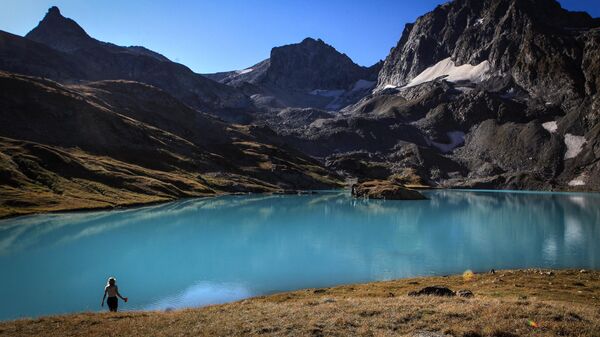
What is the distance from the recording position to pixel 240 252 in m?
58.3

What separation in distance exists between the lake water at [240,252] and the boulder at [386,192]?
2204 inches

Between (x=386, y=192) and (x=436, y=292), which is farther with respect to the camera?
(x=386, y=192)

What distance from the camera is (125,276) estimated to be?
4378 cm

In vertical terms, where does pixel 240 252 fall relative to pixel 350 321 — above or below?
below

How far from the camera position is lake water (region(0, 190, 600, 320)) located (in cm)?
3859

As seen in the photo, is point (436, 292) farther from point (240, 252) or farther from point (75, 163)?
point (75, 163)

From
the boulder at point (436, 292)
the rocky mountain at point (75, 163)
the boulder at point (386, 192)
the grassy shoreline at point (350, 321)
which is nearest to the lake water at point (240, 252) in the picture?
the grassy shoreline at point (350, 321)

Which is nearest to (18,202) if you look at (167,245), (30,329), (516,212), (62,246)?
(62,246)

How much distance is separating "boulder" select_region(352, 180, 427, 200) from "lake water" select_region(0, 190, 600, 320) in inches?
2204

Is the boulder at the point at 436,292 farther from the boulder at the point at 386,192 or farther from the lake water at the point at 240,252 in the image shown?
the boulder at the point at 386,192

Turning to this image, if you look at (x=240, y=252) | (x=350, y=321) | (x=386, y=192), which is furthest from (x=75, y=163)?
(x=350, y=321)

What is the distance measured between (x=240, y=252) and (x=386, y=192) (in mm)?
110307

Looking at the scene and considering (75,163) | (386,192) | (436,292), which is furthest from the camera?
(386,192)

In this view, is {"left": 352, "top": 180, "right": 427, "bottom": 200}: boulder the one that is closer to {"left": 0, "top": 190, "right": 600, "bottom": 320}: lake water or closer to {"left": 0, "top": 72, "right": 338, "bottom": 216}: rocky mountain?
{"left": 0, "top": 72, "right": 338, "bottom": 216}: rocky mountain
